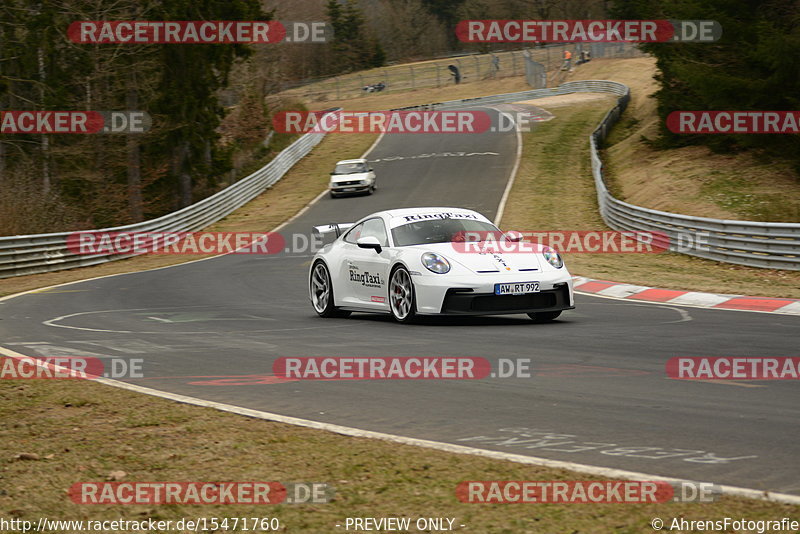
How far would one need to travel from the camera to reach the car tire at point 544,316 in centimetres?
1245

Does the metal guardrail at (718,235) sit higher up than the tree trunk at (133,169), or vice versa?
the tree trunk at (133,169)

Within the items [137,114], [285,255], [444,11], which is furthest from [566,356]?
[444,11]

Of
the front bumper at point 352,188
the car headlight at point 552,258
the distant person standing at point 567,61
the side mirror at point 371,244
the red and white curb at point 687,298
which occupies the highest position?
the distant person standing at point 567,61

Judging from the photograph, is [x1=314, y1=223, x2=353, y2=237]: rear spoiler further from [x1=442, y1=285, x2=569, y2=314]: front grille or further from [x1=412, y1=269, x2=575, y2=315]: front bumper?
[x1=442, y1=285, x2=569, y2=314]: front grille

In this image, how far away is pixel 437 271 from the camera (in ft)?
38.8

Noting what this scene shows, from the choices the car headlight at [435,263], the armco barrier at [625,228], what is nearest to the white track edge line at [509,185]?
the armco barrier at [625,228]

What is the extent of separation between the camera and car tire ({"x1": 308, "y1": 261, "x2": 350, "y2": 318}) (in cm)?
1420

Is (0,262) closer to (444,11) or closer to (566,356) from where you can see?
(566,356)

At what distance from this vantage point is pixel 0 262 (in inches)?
1040

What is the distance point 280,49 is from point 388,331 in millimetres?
65435

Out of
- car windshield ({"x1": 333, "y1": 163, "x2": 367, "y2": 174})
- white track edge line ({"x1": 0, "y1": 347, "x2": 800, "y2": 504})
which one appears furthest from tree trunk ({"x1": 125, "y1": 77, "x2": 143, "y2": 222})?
white track edge line ({"x1": 0, "y1": 347, "x2": 800, "y2": 504})

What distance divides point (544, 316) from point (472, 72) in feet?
288

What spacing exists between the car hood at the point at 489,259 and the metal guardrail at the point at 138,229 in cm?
1752

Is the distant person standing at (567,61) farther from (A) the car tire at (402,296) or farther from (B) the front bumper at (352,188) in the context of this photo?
(A) the car tire at (402,296)
